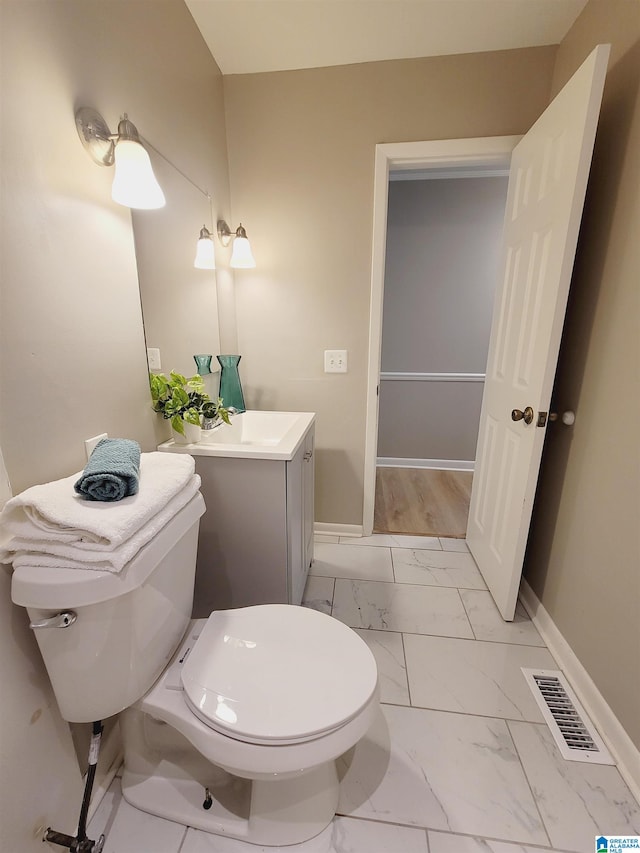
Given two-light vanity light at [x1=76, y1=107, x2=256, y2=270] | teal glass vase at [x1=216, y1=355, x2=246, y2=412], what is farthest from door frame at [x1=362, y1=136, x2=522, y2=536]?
two-light vanity light at [x1=76, y1=107, x2=256, y2=270]

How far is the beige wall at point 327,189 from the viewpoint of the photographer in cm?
159

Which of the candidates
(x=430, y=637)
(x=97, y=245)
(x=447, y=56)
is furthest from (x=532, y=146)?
(x=430, y=637)

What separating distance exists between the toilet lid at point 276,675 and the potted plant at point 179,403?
0.60 metres

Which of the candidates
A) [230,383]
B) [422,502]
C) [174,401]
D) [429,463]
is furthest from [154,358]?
[429,463]

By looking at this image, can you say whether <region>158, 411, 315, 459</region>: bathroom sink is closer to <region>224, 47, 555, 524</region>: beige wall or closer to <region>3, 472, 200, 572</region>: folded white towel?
<region>224, 47, 555, 524</region>: beige wall

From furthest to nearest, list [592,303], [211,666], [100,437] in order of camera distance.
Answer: [592,303], [100,437], [211,666]

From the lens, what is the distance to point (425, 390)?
3188 millimetres

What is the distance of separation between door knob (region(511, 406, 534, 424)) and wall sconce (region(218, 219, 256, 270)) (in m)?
1.35

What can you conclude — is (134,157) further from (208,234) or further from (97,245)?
(208,234)

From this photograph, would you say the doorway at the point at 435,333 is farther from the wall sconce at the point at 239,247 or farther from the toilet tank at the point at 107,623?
the toilet tank at the point at 107,623

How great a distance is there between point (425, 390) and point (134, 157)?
2.71m

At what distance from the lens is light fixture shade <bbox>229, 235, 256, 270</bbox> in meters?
1.71

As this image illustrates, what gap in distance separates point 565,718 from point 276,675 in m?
1.04

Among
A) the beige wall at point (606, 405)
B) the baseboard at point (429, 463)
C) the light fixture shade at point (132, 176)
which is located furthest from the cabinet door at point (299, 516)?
the baseboard at point (429, 463)
